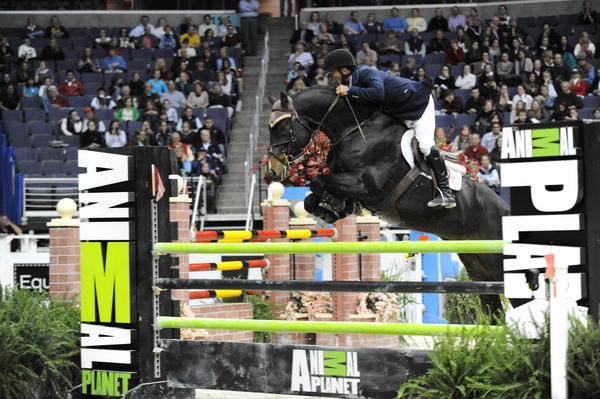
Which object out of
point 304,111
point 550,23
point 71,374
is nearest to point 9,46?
point 550,23

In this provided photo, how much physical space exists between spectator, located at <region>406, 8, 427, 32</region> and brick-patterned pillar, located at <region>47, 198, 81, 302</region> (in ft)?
41.8

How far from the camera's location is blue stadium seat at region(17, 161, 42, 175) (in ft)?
46.2

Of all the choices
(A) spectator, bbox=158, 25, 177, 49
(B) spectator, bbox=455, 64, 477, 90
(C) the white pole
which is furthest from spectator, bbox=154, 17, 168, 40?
(C) the white pole

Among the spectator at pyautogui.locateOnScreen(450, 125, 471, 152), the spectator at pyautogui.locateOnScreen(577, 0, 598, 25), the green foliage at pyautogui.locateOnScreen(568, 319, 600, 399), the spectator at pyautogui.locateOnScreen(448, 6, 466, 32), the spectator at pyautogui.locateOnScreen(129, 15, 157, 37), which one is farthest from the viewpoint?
the spectator at pyautogui.locateOnScreen(129, 15, 157, 37)

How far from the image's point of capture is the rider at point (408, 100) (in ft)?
19.6

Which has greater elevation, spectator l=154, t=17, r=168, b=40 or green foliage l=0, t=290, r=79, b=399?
spectator l=154, t=17, r=168, b=40

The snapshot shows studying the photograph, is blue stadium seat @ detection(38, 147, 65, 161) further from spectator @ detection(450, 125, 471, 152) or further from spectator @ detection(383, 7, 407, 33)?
spectator @ detection(383, 7, 407, 33)

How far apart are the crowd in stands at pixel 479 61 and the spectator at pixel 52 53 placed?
168 inches

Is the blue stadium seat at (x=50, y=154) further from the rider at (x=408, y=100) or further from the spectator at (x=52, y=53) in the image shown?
the rider at (x=408, y=100)

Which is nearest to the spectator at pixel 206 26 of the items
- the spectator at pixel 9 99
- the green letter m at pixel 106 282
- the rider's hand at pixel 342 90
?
the spectator at pixel 9 99

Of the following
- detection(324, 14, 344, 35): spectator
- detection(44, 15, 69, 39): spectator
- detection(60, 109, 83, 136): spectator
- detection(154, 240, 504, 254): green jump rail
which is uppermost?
detection(44, 15, 69, 39): spectator

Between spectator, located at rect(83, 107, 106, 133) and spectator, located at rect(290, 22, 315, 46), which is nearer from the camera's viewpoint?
spectator, located at rect(83, 107, 106, 133)

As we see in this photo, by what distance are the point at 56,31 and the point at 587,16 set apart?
9.94m

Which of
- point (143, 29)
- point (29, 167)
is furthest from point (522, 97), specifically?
point (143, 29)
